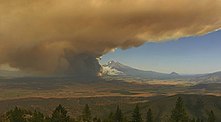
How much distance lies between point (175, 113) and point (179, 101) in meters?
6.14

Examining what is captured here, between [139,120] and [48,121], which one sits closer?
[139,120]

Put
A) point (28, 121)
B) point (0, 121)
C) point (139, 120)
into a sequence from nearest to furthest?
point (139, 120) → point (28, 121) → point (0, 121)

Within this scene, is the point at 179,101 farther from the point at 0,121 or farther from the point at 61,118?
the point at 0,121

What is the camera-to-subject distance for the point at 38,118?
16500 cm

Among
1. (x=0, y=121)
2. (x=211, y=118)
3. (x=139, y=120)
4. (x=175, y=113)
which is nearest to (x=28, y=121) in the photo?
(x=0, y=121)

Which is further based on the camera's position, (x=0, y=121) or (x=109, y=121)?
(x=0, y=121)

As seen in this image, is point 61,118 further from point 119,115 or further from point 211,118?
point 211,118

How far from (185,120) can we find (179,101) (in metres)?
10.7

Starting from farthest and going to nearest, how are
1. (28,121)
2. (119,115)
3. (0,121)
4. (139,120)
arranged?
(0,121), (28,121), (119,115), (139,120)

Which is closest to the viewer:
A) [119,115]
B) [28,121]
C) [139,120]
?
[139,120]

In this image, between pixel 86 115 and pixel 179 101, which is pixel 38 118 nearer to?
pixel 86 115

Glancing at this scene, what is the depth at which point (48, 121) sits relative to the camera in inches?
6314

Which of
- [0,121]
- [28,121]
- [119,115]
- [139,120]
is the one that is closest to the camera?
[139,120]

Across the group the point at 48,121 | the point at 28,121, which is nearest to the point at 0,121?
the point at 28,121
